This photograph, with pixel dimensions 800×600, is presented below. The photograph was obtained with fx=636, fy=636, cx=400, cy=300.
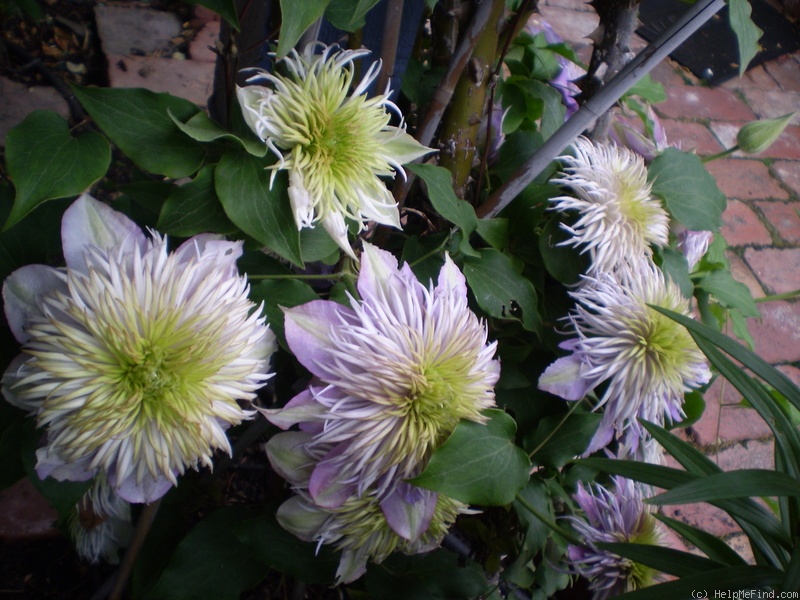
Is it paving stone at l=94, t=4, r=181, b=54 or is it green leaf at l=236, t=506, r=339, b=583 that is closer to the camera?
green leaf at l=236, t=506, r=339, b=583

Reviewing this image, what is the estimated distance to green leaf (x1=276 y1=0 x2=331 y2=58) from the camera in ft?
1.12

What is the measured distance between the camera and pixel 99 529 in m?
0.70

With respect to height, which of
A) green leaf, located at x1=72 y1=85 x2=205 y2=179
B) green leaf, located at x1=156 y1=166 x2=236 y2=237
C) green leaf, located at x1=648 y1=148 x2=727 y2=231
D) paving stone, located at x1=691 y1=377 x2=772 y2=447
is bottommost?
paving stone, located at x1=691 y1=377 x2=772 y2=447

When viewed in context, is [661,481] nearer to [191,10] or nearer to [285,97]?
[285,97]

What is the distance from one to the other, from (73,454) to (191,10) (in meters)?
1.62

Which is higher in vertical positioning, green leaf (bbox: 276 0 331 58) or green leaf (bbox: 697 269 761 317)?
green leaf (bbox: 276 0 331 58)

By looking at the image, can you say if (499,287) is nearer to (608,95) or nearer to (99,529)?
(608,95)

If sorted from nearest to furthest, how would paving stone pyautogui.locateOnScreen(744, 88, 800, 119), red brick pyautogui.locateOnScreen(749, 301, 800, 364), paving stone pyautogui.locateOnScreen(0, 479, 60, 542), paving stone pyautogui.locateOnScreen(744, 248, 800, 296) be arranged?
paving stone pyautogui.locateOnScreen(0, 479, 60, 542)
red brick pyautogui.locateOnScreen(749, 301, 800, 364)
paving stone pyautogui.locateOnScreen(744, 248, 800, 296)
paving stone pyautogui.locateOnScreen(744, 88, 800, 119)

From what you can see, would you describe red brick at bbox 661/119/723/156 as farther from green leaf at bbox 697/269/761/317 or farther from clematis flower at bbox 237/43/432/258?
clematis flower at bbox 237/43/432/258

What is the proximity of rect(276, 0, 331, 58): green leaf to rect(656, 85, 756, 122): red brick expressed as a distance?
2015 millimetres

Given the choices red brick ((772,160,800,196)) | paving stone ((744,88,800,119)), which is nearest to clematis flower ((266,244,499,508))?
red brick ((772,160,800,196))

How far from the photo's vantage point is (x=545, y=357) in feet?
2.26

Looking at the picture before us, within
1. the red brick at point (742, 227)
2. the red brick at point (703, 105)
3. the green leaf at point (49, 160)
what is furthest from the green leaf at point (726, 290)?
the red brick at point (703, 105)

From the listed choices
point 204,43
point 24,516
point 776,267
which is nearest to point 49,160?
point 24,516
